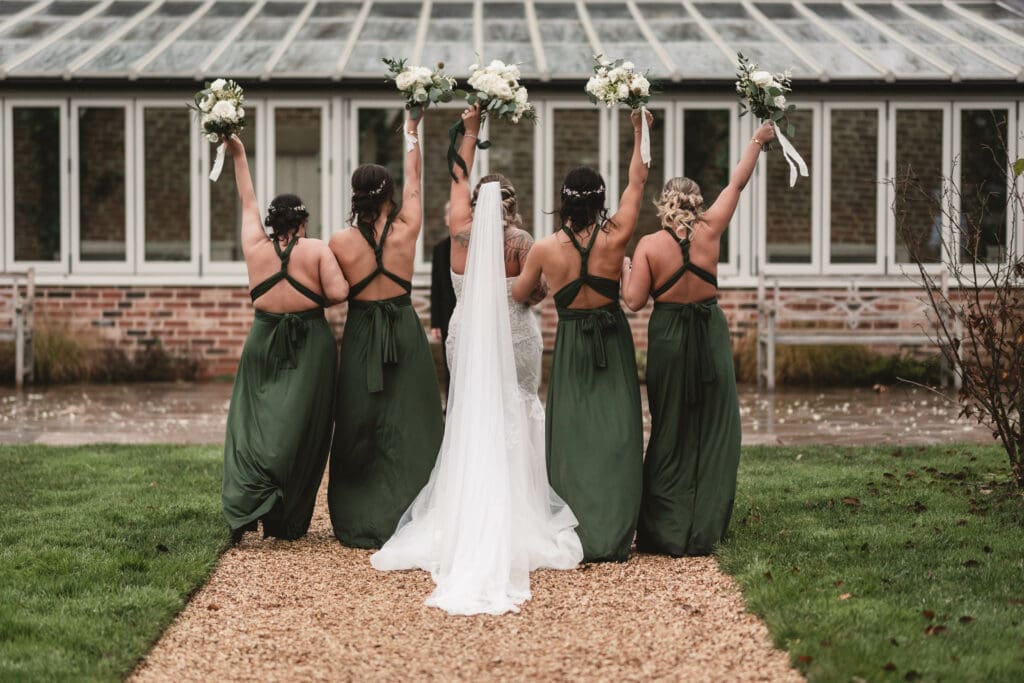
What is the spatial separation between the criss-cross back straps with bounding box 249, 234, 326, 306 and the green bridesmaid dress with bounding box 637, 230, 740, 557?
166 centimetres

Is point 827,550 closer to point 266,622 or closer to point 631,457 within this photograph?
point 631,457

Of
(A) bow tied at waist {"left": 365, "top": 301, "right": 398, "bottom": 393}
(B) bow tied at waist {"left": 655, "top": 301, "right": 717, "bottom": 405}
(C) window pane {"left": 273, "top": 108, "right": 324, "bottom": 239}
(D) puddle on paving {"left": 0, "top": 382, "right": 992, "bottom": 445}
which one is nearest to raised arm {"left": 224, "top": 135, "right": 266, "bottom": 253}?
(A) bow tied at waist {"left": 365, "top": 301, "right": 398, "bottom": 393}

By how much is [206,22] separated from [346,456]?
1111 centimetres

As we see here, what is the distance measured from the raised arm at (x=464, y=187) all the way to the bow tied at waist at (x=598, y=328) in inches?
29.1

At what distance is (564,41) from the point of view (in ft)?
53.0

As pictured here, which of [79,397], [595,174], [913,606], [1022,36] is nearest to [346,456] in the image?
[595,174]

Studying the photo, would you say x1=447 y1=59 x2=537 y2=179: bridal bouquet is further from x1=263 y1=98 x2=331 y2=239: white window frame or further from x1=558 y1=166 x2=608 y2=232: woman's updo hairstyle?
x1=263 y1=98 x2=331 y2=239: white window frame

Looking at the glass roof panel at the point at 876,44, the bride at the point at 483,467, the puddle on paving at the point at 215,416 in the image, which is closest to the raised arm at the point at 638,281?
the bride at the point at 483,467

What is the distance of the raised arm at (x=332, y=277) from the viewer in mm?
6625

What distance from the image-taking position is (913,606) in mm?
5168

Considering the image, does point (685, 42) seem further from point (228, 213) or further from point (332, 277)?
point (332, 277)

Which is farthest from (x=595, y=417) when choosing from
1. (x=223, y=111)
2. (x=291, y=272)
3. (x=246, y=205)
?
(x=223, y=111)

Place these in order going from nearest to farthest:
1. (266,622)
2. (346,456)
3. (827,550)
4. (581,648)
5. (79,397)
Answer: (581,648) → (266,622) → (827,550) → (346,456) → (79,397)

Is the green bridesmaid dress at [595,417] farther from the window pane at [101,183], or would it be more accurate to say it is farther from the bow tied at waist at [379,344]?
the window pane at [101,183]
